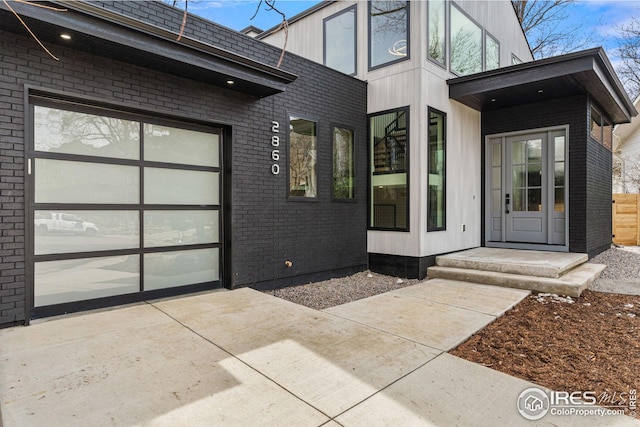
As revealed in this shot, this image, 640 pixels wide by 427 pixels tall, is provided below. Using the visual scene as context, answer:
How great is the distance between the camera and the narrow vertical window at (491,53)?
797 cm

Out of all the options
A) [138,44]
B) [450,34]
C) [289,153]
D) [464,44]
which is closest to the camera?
[138,44]

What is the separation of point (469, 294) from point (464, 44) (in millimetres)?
5281

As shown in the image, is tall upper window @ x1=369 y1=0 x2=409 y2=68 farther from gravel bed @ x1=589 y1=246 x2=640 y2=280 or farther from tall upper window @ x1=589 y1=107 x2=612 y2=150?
gravel bed @ x1=589 y1=246 x2=640 y2=280

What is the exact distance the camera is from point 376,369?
100 inches

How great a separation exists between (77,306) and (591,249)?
28.0 feet

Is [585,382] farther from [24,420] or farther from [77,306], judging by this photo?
[77,306]

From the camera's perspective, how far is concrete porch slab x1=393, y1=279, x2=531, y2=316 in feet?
13.8

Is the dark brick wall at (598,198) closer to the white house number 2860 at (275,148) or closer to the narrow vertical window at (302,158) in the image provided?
the narrow vertical window at (302,158)

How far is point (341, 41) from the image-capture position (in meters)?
7.29

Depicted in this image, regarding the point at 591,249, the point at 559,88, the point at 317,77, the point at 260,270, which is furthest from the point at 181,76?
the point at 591,249

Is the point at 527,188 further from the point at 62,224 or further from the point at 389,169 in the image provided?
the point at 62,224

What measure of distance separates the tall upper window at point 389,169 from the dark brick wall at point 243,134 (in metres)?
0.23

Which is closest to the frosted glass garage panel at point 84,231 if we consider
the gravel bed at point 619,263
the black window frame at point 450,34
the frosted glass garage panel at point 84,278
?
the frosted glass garage panel at point 84,278

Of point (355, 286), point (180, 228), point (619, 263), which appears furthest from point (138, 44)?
point (619, 263)
